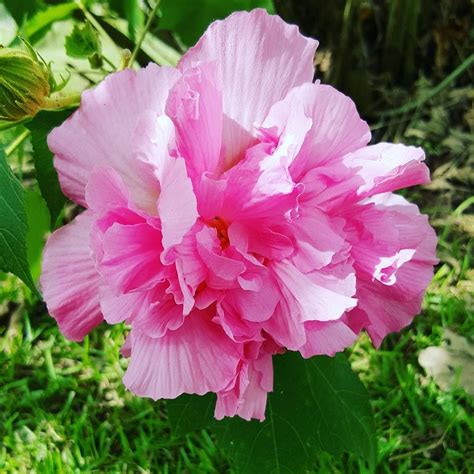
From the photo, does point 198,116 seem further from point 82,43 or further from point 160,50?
point 160,50

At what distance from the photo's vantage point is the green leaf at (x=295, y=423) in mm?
776

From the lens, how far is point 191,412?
30.2 inches

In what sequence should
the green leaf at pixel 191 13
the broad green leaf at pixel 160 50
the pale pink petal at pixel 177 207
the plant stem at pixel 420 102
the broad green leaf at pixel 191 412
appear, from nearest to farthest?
1. the pale pink petal at pixel 177 207
2. the broad green leaf at pixel 191 412
3. the green leaf at pixel 191 13
4. the broad green leaf at pixel 160 50
5. the plant stem at pixel 420 102

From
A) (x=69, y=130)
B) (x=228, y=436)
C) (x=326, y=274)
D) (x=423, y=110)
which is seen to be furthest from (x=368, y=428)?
(x=423, y=110)

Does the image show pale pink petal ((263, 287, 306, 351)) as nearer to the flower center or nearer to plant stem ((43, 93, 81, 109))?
the flower center

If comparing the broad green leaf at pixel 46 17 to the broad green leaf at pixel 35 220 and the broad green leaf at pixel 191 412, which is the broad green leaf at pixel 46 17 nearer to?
the broad green leaf at pixel 35 220

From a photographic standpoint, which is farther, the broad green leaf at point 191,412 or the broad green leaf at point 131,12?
the broad green leaf at point 131,12

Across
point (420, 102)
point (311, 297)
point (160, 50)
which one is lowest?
point (420, 102)

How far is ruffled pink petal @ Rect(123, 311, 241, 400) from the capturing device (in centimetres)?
54

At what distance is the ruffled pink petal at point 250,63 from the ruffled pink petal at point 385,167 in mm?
74

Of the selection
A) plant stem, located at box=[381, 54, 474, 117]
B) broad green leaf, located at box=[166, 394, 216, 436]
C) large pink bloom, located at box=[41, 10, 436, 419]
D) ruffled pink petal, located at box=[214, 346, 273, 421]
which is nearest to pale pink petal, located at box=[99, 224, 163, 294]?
large pink bloom, located at box=[41, 10, 436, 419]

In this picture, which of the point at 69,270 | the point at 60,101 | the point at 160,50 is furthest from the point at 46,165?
the point at 160,50

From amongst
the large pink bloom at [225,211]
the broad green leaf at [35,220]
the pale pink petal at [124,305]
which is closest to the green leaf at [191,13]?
the broad green leaf at [35,220]

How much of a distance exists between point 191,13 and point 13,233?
1.55 feet
